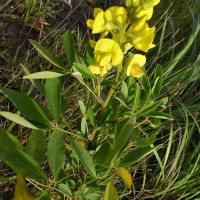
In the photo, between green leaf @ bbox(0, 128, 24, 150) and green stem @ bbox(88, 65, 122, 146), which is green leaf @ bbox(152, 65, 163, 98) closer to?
green stem @ bbox(88, 65, 122, 146)

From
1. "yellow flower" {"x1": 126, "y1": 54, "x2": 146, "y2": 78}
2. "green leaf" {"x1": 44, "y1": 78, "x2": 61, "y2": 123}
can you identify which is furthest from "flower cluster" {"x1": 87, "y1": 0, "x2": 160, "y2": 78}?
"green leaf" {"x1": 44, "y1": 78, "x2": 61, "y2": 123}

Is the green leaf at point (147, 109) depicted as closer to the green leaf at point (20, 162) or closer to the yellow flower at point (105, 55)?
the yellow flower at point (105, 55)

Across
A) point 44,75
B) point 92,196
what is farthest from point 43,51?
point 92,196

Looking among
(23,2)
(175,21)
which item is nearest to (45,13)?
(23,2)

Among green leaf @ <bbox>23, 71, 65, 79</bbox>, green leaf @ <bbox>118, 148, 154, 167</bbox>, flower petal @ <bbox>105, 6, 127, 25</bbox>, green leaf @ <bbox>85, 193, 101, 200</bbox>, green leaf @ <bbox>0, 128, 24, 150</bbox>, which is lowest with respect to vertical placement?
green leaf @ <bbox>85, 193, 101, 200</bbox>

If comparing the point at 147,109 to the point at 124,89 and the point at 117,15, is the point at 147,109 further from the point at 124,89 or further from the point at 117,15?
the point at 117,15

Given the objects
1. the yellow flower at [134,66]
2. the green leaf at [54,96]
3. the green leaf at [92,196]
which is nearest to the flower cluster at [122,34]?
the yellow flower at [134,66]
